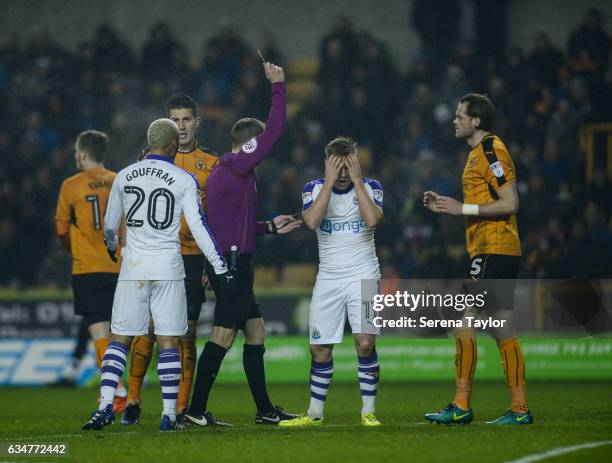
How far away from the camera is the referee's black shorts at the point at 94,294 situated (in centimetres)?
966

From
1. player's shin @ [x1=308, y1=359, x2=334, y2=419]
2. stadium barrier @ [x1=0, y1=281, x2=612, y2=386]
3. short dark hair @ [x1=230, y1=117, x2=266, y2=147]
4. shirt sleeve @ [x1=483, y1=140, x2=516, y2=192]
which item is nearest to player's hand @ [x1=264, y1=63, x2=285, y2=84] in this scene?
short dark hair @ [x1=230, y1=117, x2=266, y2=147]

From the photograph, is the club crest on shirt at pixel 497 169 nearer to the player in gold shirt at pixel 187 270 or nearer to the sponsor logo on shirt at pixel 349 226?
the sponsor logo on shirt at pixel 349 226

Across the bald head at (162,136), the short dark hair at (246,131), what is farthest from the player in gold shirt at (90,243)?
the bald head at (162,136)

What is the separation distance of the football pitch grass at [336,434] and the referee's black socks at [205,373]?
0.82 feet

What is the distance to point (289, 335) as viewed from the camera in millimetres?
13992

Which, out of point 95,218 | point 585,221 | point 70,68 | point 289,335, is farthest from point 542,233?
point 70,68

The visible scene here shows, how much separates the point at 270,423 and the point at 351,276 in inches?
50.2

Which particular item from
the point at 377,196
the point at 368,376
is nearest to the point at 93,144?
the point at 377,196

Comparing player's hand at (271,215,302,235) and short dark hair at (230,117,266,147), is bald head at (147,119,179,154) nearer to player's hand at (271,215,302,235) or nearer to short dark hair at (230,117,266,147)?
short dark hair at (230,117,266,147)

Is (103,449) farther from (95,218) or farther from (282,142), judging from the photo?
(282,142)

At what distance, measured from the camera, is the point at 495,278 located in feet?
26.5

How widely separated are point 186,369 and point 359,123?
907 cm

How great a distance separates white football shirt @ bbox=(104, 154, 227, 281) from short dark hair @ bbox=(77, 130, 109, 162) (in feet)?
7.07

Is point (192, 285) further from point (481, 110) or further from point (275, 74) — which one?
point (481, 110)
